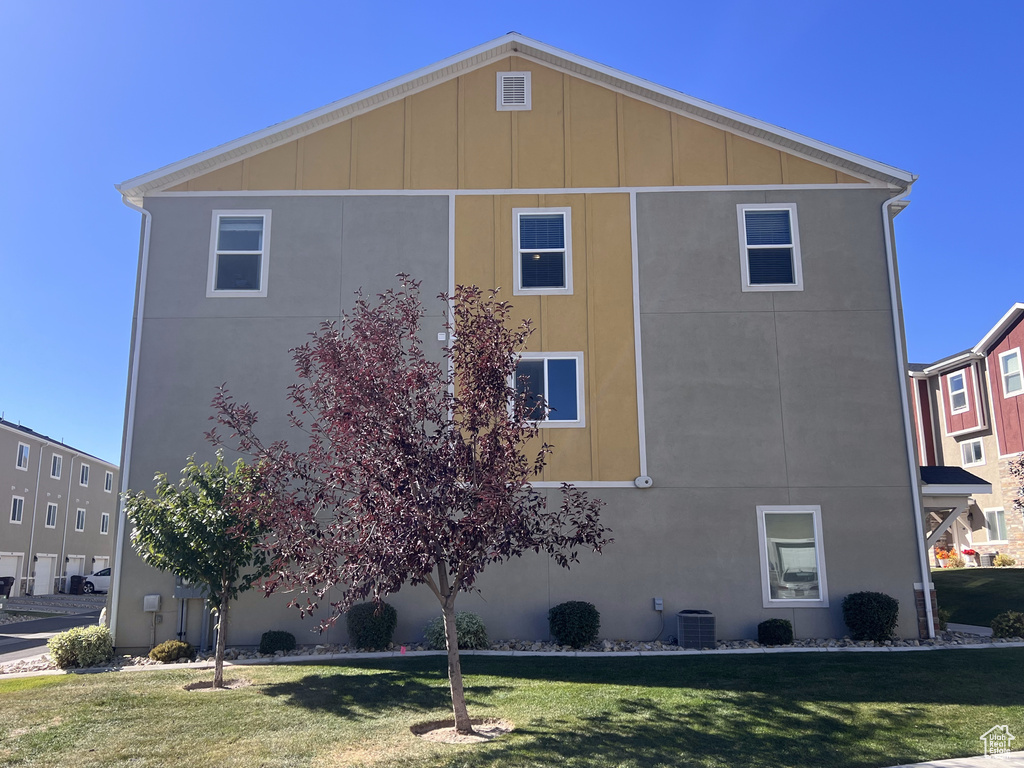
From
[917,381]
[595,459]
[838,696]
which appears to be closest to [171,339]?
[595,459]

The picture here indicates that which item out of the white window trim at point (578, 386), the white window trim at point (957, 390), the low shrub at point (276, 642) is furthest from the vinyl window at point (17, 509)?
the white window trim at point (957, 390)

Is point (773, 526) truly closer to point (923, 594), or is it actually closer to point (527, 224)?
point (923, 594)

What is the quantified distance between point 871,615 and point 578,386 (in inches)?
252

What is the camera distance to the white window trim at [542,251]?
1576 centimetres

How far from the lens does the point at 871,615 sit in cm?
1400

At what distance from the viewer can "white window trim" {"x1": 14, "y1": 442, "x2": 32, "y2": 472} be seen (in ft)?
124

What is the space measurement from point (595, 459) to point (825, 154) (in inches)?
298

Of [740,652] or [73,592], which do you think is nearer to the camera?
[740,652]

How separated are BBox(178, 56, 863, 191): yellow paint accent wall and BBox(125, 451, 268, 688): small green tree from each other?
22.6 ft

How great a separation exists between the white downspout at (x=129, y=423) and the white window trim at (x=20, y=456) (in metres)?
27.1

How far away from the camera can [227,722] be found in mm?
9336

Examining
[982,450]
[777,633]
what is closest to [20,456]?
[777,633]

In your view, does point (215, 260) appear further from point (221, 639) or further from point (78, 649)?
point (221, 639)

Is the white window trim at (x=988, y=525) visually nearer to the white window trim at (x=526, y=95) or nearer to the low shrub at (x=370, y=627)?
the white window trim at (x=526, y=95)
